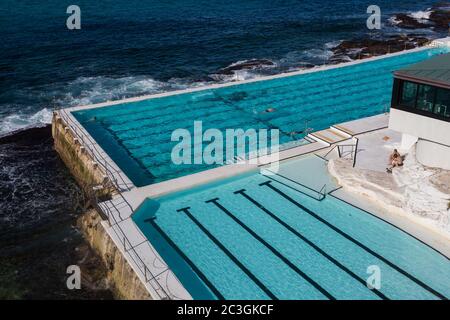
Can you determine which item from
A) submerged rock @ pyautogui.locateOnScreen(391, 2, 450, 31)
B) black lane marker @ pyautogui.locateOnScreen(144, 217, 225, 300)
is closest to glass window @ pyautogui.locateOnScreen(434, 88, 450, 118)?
black lane marker @ pyautogui.locateOnScreen(144, 217, 225, 300)

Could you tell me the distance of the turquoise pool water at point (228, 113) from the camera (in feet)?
64.3

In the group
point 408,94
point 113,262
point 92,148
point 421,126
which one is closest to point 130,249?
point 113,262

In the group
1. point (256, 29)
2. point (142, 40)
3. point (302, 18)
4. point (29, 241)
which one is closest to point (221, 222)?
point (29, 241)

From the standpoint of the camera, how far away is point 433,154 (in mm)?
15727

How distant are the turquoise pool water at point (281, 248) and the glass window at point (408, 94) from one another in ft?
13.0

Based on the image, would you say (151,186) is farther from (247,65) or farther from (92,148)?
(247,65)

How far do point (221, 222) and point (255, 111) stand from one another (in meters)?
9.75

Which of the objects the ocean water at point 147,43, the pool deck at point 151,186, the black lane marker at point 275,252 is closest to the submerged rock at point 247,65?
the ocean water at point 147,43

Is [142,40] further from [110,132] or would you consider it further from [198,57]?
[110,132]

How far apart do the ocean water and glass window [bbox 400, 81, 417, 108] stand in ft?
60.6

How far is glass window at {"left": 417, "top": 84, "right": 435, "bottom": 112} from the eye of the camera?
15.3 meters

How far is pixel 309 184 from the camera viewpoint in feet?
56.1

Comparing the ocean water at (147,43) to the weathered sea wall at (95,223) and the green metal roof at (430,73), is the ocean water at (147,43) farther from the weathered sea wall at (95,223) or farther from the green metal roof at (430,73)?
the green metal roof at (430,73)

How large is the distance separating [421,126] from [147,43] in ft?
104
